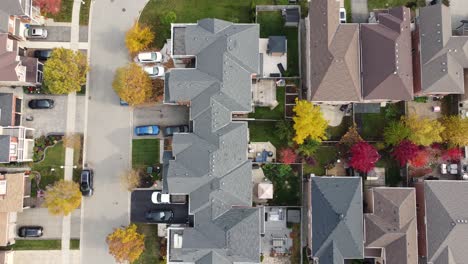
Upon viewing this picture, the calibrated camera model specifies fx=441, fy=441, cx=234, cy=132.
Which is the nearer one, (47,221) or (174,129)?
(47,221)

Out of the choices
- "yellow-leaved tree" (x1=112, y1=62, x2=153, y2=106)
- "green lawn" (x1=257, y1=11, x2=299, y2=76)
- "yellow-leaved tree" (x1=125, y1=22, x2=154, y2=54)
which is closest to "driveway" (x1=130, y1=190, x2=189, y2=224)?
"yellow-leaved tree" (x1=112, y1=62, x2=153, y2=106)

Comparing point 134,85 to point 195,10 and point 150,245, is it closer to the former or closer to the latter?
point 195,10

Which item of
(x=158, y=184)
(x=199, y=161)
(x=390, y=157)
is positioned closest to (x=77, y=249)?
(x=158, y=184)

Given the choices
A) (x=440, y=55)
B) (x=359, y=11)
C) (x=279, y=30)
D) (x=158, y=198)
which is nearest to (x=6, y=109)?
(x=158, y=198)

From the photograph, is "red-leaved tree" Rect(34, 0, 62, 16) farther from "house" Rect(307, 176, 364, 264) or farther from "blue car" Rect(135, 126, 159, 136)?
"house" Rect(307, 176, 364, 264)

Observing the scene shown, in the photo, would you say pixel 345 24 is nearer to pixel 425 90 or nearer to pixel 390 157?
pixel 425 90
